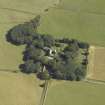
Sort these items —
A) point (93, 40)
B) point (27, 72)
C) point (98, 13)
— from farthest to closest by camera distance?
point (98, 13) < point (93, 40) < point (27, 72)

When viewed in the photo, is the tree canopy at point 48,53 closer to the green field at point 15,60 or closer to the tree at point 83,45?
the tree at point 83,45

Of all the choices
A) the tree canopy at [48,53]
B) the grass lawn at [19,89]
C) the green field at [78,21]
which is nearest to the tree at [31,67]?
the tree canopy at [48,53]

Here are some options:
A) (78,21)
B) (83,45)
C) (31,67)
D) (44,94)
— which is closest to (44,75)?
(31,67)

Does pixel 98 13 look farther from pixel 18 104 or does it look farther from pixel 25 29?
pixel 18 104

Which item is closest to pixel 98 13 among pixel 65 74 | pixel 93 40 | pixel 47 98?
pixel 93 40

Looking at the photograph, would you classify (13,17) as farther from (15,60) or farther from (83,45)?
(83,45)
